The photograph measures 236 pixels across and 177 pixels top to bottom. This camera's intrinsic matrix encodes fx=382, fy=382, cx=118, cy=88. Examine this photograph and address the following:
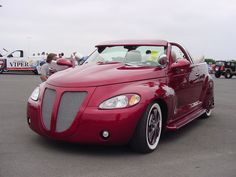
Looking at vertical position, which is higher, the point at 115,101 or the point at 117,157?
the point at 115,101

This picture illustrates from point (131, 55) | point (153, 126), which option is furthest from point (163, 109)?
point (131, 55)

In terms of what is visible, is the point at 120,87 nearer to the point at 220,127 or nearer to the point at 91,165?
the point at 91,165

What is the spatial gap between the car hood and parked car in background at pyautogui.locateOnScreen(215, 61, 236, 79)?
28.2 metres

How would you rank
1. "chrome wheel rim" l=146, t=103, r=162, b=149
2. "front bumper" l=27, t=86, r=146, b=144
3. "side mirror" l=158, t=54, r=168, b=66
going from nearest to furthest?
1. "front bumper" l=27, t=86, r=146, b=144
2. "chrome wheel rim" l=146, t=103, r=162, b=149
3. "side mirror" l=158, t=54, r=168, b=66

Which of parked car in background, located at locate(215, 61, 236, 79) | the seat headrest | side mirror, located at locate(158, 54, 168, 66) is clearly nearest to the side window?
side mirror, located at locate(158, 54, 168, 66)

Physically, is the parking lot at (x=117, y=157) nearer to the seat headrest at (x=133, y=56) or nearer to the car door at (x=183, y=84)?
the car door at (x=183, y=84)

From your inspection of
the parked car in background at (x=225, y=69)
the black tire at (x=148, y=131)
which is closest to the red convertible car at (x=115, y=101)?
the black tire at (x=148, y=131)

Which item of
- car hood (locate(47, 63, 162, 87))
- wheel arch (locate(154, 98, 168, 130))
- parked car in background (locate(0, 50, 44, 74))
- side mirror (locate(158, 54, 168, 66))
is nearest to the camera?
car hood (locate(47, 63, 162, 87))

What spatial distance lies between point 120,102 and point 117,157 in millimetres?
699

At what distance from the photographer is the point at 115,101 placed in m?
4.79

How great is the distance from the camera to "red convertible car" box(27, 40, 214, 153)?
472 cm

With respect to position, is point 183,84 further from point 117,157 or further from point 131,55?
point 117,157

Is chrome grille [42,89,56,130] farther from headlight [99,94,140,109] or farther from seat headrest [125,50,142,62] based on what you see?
seat headrest [125,50,142,62]

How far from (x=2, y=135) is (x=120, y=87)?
2170mm
